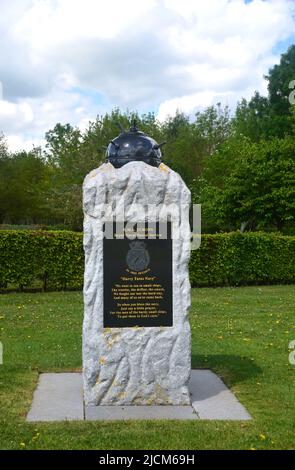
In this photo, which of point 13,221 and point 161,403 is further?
point 13,221

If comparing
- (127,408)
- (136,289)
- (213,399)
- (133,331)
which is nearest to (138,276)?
(136,289)

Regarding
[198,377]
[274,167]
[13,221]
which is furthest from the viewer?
[13,221]

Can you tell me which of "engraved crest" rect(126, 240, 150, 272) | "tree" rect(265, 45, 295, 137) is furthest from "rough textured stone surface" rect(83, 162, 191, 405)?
"tree" rect(265, 45, 295, 137)

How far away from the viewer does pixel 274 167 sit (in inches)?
1067

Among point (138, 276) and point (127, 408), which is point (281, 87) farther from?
point (127, 408)

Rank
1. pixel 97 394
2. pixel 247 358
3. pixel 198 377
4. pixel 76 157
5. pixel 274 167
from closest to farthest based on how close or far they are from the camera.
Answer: pixel 97 394 → pixel 198 377 → pixel 247 358 → pixel 274 167 → pixel 76 157

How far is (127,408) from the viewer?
657cm

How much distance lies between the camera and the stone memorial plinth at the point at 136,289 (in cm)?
667

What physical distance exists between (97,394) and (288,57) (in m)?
38.3

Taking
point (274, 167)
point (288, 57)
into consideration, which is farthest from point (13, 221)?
point (274, 167)

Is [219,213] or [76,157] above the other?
[76,157]

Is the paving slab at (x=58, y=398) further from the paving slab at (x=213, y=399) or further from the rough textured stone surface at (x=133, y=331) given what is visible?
the paving slab at (x=213, y=399)

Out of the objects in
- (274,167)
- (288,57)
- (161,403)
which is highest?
(288,57)

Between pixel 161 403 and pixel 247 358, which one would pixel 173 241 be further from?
pixel 247 358
